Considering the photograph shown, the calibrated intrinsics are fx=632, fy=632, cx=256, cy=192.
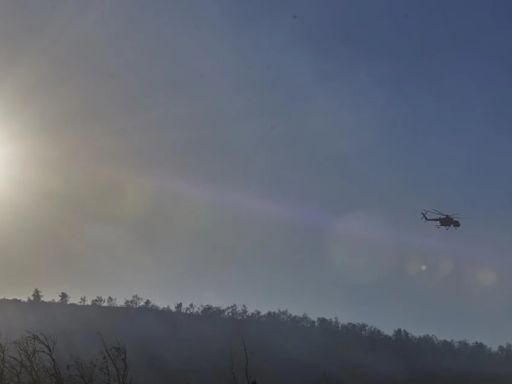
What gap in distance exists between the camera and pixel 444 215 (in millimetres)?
49750

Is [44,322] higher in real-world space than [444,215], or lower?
lower

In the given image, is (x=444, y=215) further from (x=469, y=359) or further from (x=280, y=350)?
(x=469, y=359)

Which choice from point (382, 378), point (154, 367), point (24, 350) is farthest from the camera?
point (382, 378)

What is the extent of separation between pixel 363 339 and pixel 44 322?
99.0m

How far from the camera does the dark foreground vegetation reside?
132500 millimetres

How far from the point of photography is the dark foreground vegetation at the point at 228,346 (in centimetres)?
13250

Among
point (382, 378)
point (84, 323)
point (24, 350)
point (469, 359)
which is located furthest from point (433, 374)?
point (24, 350)

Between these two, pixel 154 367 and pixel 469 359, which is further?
pixel 469 359

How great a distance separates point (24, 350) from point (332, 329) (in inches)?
7372

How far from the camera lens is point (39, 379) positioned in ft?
42.3

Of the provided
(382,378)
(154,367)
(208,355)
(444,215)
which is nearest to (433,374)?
(382,378)

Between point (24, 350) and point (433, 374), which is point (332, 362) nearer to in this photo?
point (433, 374)

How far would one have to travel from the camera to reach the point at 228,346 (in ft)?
461

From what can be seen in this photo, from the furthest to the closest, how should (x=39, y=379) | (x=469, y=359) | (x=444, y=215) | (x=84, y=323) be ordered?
1. (x=469, y=359)
2. (x=84, y=323)
3. (x=444, y=215)
4. (x=39, y=379)
